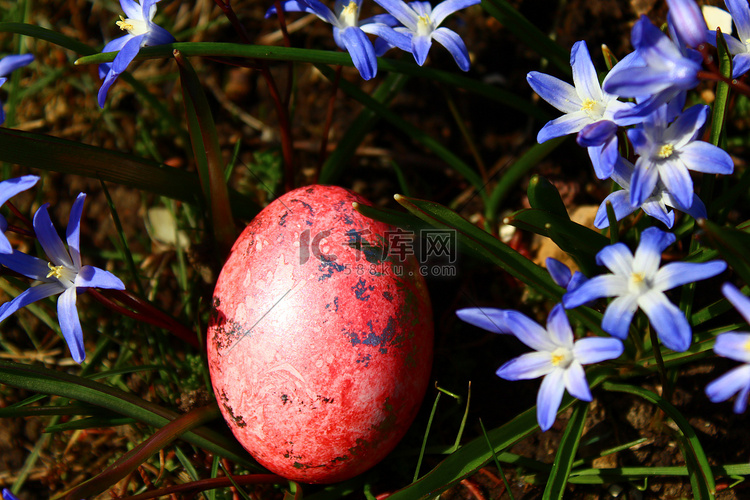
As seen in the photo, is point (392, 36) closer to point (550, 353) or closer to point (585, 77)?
point (585, 77)

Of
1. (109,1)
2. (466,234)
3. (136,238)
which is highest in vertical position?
(109,1)

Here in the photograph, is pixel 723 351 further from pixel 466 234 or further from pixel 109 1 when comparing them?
pixel 109 1

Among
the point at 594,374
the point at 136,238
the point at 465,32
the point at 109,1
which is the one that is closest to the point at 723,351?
the point at 594,374

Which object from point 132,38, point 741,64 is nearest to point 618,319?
point 741,64

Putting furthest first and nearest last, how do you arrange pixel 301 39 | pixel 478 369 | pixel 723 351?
pixel 301 39, pixel 478 369, pixel 723 351

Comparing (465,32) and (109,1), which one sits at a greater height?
(109,1)

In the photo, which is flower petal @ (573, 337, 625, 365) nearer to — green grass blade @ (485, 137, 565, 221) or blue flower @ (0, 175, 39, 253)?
green grass blade @ (485, 137, 565, 221)
